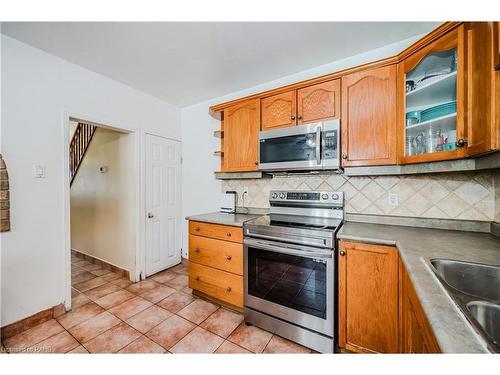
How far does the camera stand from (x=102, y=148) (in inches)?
123

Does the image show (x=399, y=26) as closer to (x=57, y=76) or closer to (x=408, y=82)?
(x=408, y=82)

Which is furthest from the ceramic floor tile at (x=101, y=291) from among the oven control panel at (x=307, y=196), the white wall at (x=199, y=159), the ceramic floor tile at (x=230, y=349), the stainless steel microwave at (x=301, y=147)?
the stainless steel microwave at (x=301, y=147)

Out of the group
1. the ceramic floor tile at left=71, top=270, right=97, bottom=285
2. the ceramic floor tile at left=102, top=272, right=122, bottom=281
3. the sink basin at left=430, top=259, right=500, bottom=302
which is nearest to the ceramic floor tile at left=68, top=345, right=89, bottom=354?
the ceramic floor tile at left=102, top=272, right=122, bottom=281

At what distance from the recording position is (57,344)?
1644mm

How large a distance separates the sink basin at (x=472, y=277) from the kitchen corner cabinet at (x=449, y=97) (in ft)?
1.86

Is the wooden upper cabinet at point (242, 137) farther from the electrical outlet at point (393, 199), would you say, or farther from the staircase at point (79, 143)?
the staircase at point (79, 143)

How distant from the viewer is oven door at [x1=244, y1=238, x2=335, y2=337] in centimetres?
151

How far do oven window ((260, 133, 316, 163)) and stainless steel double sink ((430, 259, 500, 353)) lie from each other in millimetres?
1150

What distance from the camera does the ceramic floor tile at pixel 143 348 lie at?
5.13 ft

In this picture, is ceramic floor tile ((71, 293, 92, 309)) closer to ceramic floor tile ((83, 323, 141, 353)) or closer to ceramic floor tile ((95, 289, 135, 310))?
ceramic floor tile ((95, 289, 135, 310))

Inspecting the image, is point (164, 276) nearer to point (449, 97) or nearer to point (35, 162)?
point (35, 162)

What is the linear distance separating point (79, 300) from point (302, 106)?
3.14 meters

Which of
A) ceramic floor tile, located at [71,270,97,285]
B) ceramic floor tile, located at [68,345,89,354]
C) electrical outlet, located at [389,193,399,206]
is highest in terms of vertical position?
electrical outlet, located at [389,193,399,206]
